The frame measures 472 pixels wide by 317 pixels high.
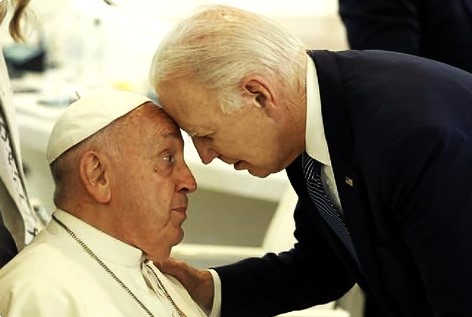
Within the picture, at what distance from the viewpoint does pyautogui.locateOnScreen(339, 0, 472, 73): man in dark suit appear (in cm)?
223

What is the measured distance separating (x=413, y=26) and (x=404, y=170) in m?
0.84

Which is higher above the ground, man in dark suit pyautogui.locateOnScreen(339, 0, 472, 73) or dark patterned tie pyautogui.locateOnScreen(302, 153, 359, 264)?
man in dark suit pyautogui.locateOnScreen(339, 0, 472, 73)

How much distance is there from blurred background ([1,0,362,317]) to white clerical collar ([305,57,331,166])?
1.38 m

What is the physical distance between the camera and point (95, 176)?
1.60 meters

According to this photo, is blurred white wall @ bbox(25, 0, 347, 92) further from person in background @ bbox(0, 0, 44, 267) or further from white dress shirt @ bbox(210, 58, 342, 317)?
white dress shirt @ bbox(210, 58, 342, 317)

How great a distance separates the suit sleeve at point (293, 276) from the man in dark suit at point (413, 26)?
1.65 ft

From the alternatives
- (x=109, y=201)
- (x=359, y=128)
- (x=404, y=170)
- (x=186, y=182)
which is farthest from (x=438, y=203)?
(x=109, y=201)

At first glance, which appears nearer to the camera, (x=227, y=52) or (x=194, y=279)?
(x=227, y=52)

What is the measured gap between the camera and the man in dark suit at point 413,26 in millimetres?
2232

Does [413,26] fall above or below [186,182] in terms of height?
above

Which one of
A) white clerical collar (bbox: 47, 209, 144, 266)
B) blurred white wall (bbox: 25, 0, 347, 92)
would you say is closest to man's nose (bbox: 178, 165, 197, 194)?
white clerical collar (bbox: 47, 209, 144, 266)

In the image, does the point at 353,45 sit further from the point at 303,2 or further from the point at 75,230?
the point at 303,2

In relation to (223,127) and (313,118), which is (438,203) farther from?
(223,127)

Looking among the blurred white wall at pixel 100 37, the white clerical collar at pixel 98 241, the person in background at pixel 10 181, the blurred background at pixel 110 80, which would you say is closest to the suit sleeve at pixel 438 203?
the white clerical collar at pixel 98 241
